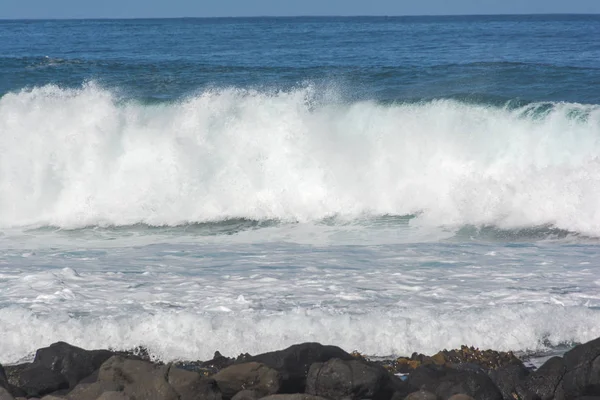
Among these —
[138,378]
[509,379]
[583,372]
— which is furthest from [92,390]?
[583,372]

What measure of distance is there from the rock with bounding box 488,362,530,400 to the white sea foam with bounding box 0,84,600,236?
6.36m

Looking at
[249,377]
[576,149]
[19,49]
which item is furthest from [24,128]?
[19,49]

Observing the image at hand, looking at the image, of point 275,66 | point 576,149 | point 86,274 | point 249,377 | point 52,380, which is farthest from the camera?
point 275,66

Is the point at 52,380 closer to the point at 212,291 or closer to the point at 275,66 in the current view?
the point at 212,291

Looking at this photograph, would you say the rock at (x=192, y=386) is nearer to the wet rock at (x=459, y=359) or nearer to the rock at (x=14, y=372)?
the rock at (x=14, y=372)

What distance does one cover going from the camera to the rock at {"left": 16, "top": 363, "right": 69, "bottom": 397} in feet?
18.9

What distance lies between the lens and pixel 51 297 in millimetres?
7891

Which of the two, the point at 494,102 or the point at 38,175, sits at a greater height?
the point at 494,102

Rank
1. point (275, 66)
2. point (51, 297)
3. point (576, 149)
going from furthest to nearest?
point (275, 66) → point (576, 149) → point (51, 297)

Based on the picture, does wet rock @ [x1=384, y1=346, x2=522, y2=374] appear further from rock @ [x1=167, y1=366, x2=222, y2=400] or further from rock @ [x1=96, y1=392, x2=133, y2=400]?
rock @ [x1=96, y1=392, x2=133, y2=400]

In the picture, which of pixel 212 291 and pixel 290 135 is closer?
pixel 212 291

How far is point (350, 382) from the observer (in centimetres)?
535

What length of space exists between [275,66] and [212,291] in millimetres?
15302

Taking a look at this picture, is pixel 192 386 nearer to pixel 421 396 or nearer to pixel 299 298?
pixel 421 396
